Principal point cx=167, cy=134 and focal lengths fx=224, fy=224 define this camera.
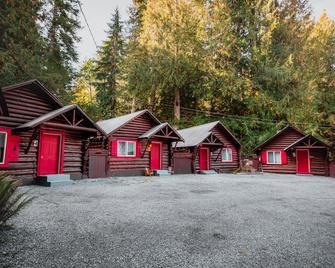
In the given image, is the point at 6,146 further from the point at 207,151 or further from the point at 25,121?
the point at 207,151

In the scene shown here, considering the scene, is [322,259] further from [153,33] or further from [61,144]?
[153,33]

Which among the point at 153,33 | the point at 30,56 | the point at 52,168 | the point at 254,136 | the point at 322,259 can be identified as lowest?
the point at 322,259

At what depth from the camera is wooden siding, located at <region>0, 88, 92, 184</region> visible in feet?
35.5

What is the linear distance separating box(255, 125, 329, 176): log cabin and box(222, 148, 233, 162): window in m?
4.27

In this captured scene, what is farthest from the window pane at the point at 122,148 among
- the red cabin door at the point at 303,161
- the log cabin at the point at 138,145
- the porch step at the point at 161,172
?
the red cabin door at the point at 303,161

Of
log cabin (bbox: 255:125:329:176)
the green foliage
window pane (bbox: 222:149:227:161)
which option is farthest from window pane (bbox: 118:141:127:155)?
log cabin (bbox: 255:125:329:176)

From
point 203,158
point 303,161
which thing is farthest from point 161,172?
point 303,161

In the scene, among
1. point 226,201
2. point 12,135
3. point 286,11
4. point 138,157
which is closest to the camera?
point 226,201

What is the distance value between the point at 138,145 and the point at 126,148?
1.07 meters

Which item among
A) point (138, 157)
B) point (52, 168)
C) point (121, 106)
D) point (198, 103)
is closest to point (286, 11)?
point (198, 103)

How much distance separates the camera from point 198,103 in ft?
108

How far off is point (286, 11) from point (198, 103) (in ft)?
57.6

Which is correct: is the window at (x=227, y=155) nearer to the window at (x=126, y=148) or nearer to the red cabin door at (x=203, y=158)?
the red cabin door at (x=203, y=158)

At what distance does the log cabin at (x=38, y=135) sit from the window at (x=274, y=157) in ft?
65.7
